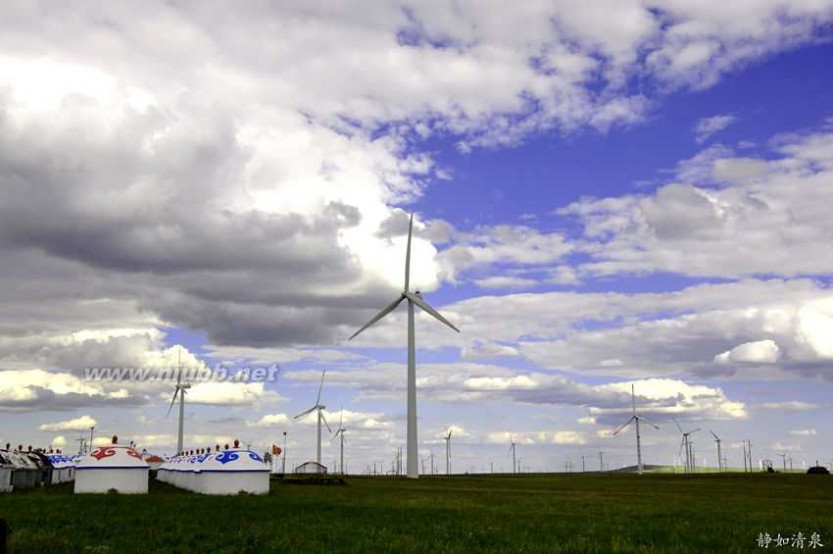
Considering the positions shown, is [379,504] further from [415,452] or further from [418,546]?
[415,452]

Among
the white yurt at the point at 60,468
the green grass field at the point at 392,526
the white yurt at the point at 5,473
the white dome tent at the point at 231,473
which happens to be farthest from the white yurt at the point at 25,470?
the green grass field at the point at 392,526

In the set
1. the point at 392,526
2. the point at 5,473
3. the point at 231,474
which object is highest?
the point at 5,473

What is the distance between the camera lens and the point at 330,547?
41906 millimetres

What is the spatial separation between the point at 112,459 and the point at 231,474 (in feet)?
45.0

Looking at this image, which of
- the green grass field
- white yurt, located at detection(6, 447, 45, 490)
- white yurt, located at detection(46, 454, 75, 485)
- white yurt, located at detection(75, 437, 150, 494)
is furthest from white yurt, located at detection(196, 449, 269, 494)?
white yurt, located at detection(46, 454, 75, 485)

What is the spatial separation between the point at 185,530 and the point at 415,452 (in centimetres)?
10901

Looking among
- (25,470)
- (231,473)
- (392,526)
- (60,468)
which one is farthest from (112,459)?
(392,526)

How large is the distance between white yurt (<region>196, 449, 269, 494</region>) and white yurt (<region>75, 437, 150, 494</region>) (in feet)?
22.8

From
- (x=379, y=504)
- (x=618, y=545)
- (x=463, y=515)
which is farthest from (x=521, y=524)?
(x=379, y=504)

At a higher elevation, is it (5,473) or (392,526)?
(5,473)

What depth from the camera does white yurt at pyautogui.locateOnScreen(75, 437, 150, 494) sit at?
98.9 meters

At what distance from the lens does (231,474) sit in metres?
102

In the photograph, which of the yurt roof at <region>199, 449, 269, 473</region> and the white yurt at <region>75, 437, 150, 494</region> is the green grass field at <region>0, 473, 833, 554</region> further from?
the yurt roof at <region>199, 449, 269, 473</region>

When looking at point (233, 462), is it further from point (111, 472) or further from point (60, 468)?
point (60, 468)
